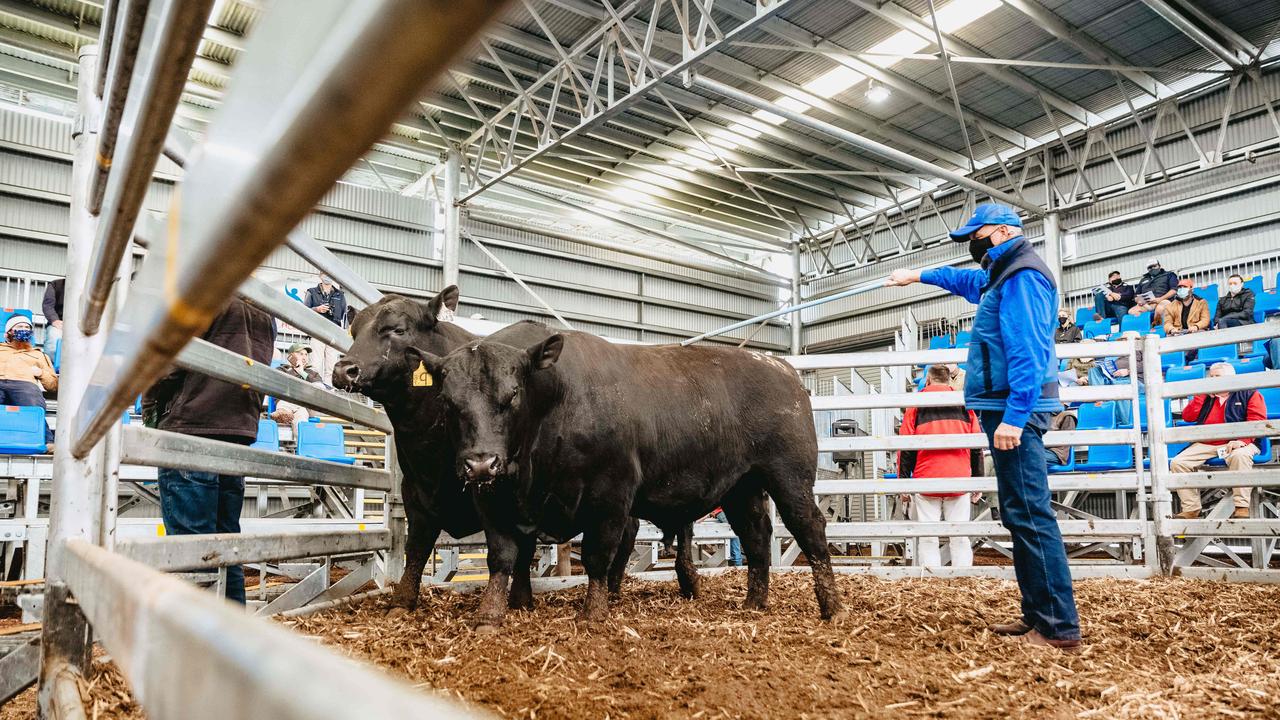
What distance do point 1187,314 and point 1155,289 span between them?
4.26ft

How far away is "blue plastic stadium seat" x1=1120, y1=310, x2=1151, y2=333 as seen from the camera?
47.9ft

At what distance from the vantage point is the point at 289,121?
44cm

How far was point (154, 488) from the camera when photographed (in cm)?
888

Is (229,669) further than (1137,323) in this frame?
No

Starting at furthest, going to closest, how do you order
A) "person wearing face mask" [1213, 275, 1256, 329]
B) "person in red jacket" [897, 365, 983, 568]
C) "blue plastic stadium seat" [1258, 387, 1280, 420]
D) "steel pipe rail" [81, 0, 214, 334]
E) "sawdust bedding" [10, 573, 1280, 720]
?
"person wearing face mask" [1213, 275, 1256, 329] < "blue plastic stadium seat" [1258, 387, 1280, 420] < "person in red jacket" [897, 365, 983, 568] < "sawdust bedding" [10, 573, 1280, 720] < "steel pipe rail" [81, 0, 214, 334]

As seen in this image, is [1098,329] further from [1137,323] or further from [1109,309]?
[1137,323]

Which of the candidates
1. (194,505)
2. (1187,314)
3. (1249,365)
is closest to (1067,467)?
(1249,365)

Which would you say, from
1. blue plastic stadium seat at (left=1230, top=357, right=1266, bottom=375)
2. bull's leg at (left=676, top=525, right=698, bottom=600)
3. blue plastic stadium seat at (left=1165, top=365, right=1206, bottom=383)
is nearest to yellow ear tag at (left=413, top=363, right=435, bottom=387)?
bull's leg at (left=676, top=525, right=698, bottom=600)

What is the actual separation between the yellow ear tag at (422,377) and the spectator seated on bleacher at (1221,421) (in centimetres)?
→ 733

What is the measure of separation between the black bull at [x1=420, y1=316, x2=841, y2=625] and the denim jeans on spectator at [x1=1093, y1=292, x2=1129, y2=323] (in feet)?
41.2

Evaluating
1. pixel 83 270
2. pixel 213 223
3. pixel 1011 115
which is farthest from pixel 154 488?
pixel 1011 115

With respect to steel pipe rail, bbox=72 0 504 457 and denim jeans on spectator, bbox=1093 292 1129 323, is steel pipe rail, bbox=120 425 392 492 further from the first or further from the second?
denim jeans on spectator, bbox=1093 292 1129 323

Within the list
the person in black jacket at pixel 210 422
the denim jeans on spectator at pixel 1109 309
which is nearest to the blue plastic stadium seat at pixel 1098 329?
the denim jeans on spectator at pixel 1109 309

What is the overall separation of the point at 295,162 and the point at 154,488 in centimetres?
966
